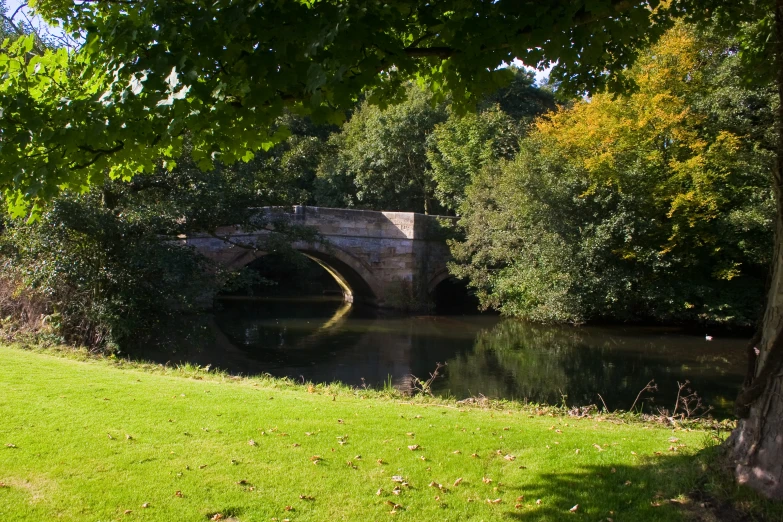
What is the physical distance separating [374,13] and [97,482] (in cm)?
300

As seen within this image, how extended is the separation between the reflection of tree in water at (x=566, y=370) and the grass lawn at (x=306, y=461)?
166 inches

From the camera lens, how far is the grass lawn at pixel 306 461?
11.5 ft

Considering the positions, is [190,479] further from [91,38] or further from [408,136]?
[408,136]

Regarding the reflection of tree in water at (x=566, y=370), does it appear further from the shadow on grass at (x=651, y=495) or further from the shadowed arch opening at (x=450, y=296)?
the shadowed arch opening at (x=450, y=296)

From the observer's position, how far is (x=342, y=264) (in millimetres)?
23266

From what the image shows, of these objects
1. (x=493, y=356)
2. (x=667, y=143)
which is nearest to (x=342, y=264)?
(x=493, y=356)

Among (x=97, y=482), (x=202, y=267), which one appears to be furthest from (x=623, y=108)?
(x=97, y=482)

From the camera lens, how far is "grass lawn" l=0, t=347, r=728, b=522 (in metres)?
3.50

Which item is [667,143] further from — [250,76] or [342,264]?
[250,76]

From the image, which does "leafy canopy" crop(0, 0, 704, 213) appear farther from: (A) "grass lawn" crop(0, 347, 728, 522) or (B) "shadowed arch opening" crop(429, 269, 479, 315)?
(B) "shadowed arch opening" crop(429, 269, 479, 315)

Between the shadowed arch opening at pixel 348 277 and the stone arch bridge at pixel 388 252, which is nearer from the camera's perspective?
the stone arch bridge at pixel 388 252

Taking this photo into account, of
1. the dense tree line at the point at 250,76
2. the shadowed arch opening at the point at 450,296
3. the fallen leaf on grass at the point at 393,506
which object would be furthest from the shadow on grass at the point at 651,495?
the shadowed arch opening at the point at 450,296

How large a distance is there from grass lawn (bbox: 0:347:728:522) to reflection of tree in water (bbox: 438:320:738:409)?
422cm

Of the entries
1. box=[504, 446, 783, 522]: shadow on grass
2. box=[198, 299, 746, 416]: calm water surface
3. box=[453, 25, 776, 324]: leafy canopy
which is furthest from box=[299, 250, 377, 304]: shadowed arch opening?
box=[504, 446, 783, 522]: shadow on grass
